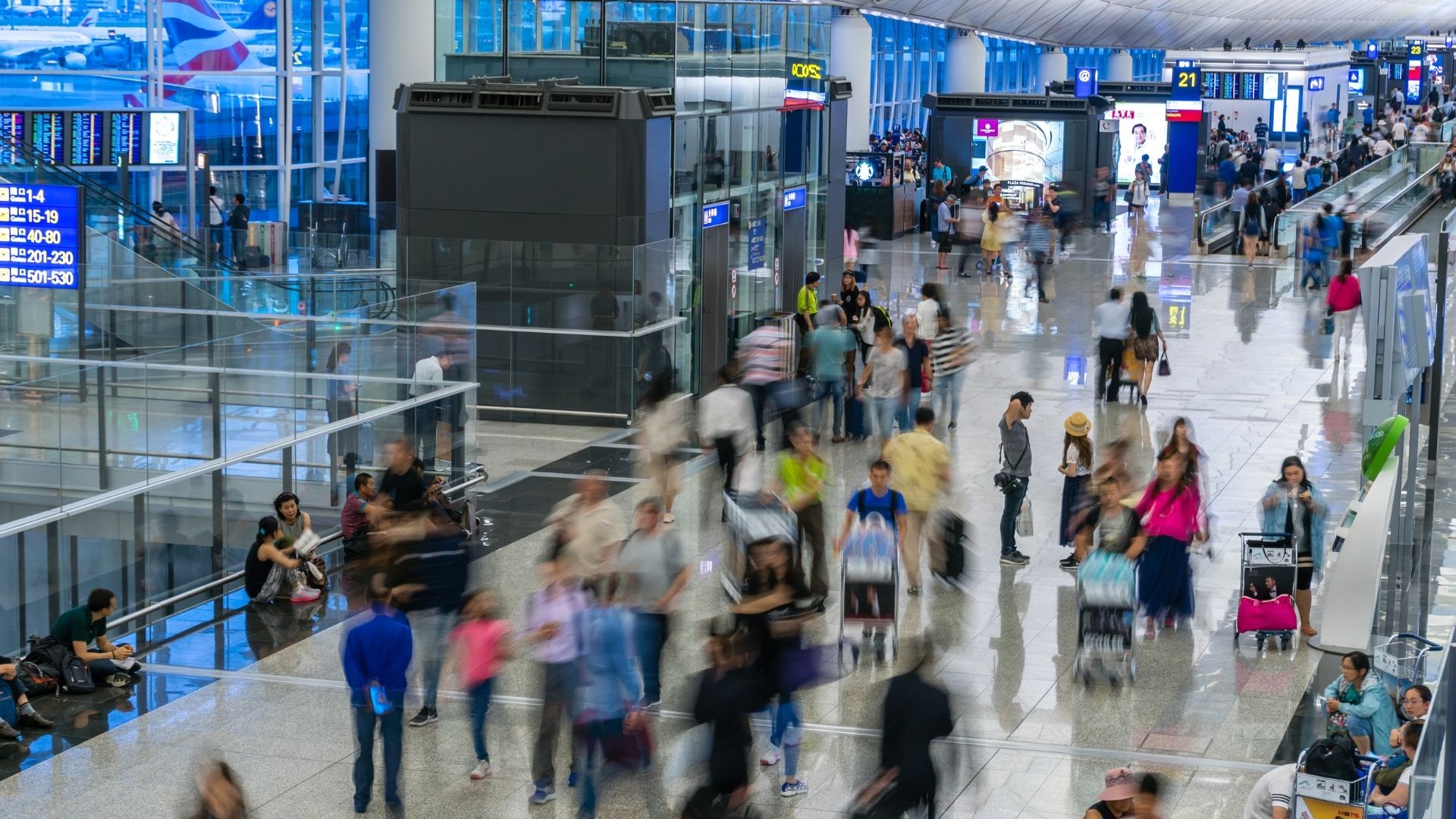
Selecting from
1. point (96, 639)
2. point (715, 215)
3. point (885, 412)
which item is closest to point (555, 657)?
point (96, 639)

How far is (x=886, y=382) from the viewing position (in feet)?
54.7

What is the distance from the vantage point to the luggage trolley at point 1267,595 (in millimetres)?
11586

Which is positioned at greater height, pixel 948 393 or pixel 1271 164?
pixel 1271 164

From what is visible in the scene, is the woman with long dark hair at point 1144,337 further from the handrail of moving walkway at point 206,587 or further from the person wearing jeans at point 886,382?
the handrail of moving walkway at point 206,587

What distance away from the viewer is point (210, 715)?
1016cm

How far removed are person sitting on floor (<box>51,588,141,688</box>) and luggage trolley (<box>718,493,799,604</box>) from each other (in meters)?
3.91

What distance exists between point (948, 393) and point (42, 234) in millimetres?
9341

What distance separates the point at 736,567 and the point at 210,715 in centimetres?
351

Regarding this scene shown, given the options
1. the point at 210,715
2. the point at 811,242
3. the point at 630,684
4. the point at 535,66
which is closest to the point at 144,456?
the point at 210,715

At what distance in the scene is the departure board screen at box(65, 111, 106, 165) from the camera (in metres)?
25.0

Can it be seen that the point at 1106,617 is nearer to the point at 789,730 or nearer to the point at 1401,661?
the point at 1401,661

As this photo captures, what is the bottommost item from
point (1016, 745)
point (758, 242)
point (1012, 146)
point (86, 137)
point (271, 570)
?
point (1016, 745)

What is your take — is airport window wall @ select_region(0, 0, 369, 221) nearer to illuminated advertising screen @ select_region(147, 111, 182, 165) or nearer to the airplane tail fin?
the airplane tail fin

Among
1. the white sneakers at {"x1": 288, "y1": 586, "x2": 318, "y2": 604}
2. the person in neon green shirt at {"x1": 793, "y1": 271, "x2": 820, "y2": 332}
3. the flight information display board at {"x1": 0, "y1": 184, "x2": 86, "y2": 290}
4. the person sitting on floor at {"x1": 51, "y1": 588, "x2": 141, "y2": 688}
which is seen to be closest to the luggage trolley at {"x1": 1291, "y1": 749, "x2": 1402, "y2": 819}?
the person sitting on floor at {"x1": 51, "y1": 588, "x2": 141, "y2": 688}
